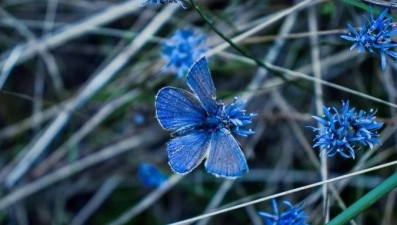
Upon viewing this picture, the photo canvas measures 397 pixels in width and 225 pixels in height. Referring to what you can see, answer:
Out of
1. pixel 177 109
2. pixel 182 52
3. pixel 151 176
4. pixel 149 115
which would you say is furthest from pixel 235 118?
pixel 149 115

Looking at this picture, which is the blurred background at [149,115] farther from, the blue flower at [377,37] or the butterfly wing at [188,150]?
the butterfly wing at [188,150]

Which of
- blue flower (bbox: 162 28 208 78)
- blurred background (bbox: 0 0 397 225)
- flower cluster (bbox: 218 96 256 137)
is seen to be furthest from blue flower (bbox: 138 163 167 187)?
flower cluster (bbox: 218 96 256 137)

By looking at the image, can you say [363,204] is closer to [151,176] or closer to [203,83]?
[203,83]

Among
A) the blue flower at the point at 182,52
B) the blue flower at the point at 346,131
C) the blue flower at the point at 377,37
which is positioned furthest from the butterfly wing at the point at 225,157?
the blue flower at the point at 182,52

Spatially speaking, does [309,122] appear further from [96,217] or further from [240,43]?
[96,217]

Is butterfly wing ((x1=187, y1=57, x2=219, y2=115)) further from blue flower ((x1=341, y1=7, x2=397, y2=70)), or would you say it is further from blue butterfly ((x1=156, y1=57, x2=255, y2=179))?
blue flower ((x1=341, y1=7, x2=397, y2=70))
